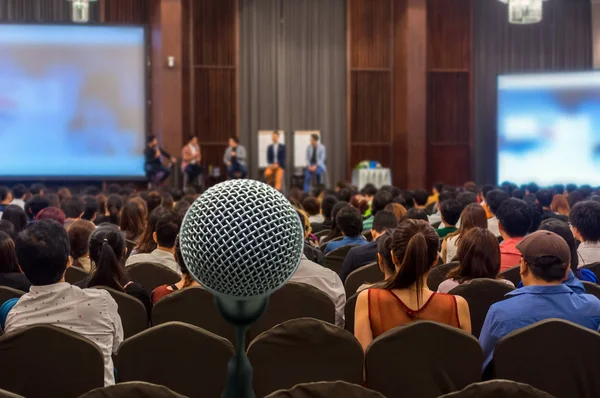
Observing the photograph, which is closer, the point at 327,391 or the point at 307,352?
the point at 327,391

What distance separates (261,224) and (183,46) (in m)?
14.7

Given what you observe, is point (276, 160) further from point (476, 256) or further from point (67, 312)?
point (67, 312)

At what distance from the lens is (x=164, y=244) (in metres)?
4.89

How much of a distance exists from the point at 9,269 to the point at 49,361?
1.68 metres

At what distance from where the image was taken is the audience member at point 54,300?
9.94ft

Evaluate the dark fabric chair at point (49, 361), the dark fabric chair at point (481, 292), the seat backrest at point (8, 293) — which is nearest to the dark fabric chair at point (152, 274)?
the seat backrest at point (8, 293)

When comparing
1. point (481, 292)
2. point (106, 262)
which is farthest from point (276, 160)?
point (481, 292)

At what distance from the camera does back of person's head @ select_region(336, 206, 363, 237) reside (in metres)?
5.62

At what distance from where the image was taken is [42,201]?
7434 mm

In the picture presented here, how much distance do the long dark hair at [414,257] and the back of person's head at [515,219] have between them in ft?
5.82

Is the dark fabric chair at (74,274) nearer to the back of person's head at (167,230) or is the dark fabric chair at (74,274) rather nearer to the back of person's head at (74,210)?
the back of person's head at (167,230)

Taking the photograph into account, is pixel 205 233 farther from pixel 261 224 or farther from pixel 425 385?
pixel 425 385

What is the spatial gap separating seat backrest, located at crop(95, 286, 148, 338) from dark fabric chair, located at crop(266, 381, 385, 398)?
6.25 feet

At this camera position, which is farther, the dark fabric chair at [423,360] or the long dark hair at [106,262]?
the long dark hair at [106,262]
